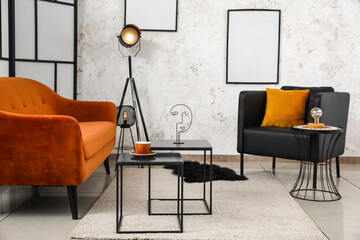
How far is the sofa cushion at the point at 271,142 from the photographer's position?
144 inches

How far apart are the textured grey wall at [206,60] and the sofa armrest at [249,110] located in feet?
2.35

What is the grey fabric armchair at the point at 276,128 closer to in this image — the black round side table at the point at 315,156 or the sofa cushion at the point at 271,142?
the sofa cushion at the point at 271,142

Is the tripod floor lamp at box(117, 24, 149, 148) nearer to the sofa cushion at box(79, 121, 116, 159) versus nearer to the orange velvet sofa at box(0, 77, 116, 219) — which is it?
A: the sofa cushion at box(79, 121, 116, 159)

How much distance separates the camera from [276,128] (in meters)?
3.87

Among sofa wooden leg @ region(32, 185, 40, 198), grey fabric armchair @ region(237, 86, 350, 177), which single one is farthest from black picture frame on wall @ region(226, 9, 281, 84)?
sofa wooden leg @ region(32, 185, 40, 198)

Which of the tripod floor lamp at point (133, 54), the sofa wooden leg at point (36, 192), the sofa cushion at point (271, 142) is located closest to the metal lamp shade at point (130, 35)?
the tripod floor lamp at point (133, 54)

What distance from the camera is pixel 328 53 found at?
4.78 metres

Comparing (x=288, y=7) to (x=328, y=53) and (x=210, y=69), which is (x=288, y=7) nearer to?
(x=328, y=53)

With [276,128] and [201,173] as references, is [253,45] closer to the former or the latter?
[276,128]

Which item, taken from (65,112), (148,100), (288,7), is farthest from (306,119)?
(65,112)

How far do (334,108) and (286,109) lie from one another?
46 cm

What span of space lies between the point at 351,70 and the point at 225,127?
1.59m

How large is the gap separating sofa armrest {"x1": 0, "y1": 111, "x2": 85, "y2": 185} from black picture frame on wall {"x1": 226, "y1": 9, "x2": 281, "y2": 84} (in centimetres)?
265

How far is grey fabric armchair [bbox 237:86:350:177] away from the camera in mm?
3611
